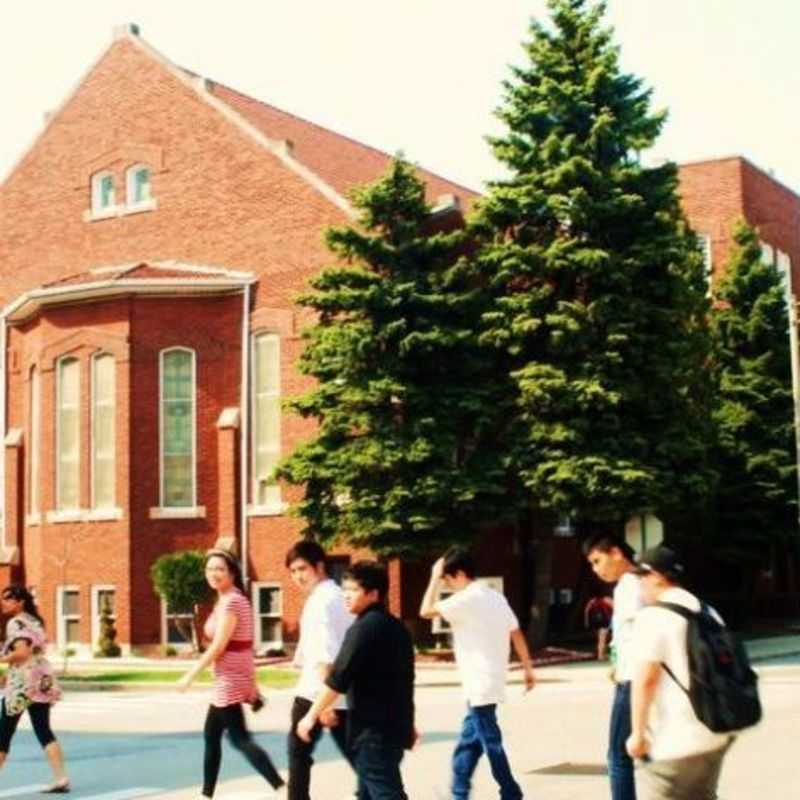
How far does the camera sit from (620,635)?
8.99 meters

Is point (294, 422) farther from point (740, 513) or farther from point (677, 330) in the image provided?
point (740, 513)

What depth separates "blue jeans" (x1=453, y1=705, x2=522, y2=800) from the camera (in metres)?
9.47

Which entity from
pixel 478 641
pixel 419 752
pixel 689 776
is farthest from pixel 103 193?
pixel 689 776

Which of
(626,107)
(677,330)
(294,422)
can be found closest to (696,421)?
(677,330)

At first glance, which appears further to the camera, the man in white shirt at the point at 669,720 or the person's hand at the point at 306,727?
the person's hand at the point at 306,727

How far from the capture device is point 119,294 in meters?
34.0

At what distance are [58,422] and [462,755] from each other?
27.1m

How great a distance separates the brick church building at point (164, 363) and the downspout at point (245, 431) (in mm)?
33

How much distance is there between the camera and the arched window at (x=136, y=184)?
1442 inches

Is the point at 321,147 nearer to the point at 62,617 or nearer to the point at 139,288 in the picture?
the point at 139,288

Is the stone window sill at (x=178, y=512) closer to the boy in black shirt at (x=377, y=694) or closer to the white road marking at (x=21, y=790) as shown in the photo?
the white road marking at (x=21, y=790)

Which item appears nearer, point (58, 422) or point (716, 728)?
point (716, 728)

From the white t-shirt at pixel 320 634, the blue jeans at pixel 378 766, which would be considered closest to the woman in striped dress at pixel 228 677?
the white t-shirt at pixel 320 634

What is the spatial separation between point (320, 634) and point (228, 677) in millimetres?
1235
